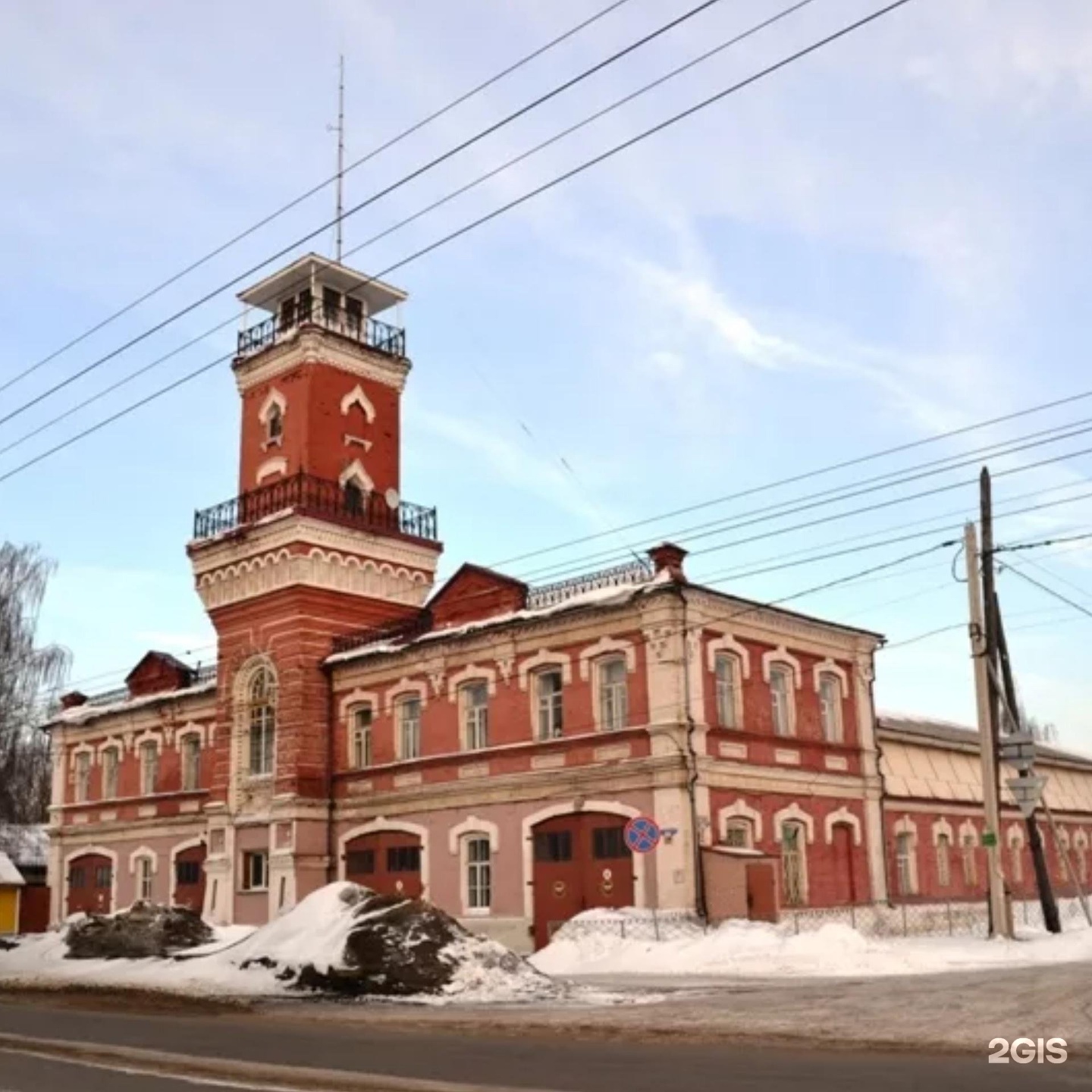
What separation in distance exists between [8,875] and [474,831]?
19536 millimetres

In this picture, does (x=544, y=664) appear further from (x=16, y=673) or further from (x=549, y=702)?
(x=16, y=673)

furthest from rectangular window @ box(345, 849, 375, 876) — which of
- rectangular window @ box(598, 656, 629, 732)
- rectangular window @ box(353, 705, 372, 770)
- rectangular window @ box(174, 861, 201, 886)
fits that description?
rectangular window @ box(598, 656, 629, 732)

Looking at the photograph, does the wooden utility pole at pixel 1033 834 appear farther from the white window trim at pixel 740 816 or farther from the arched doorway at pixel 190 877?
the arched doorway at pixel 190 877

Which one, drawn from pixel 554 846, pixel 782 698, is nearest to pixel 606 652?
pixel 554 846

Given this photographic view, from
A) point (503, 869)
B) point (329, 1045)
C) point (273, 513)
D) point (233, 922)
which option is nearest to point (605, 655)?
point (503, 869)

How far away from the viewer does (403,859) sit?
109ft

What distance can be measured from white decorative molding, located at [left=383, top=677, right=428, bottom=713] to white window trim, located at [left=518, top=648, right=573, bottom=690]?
3513 mm

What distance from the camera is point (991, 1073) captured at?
10062 mm

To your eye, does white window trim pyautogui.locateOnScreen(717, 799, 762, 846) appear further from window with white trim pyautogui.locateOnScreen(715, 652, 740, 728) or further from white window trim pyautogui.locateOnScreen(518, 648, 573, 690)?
white window trim pyautogui.locateOnScreen(518, 648, 573, 690)

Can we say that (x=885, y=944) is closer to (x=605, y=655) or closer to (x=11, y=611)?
(x=605, y=655)

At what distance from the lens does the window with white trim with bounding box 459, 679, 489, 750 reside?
3206 centimetres

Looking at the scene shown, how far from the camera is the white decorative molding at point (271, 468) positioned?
37.9 meters

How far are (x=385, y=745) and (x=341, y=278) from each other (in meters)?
14.4

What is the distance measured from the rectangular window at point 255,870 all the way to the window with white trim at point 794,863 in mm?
14273
